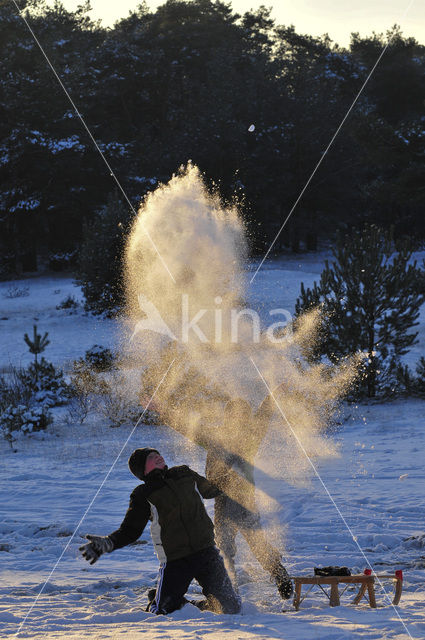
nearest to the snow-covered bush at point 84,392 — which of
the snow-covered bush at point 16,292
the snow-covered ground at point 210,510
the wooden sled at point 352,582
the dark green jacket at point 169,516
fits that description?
the snow-covered ground at point 210,510

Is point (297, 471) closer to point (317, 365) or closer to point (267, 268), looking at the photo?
point (317, 365)

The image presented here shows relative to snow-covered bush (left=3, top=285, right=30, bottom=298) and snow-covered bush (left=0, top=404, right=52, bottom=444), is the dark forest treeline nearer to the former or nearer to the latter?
snow-covered bush (left=3, top=285, right=30, bottom=298)

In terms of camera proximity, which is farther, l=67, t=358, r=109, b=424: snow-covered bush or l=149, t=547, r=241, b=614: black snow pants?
l=67, t=358, r=109, b=424: snow-covered bush

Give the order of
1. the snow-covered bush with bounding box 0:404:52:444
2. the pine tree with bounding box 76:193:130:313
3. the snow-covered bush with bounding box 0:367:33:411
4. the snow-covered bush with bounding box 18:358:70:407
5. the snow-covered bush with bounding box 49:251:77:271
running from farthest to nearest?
the snow-covered bush with bounding box 49:251:77:271
the pine tree with bounding box 76:193:130:313
the snow-covered bush with bounding box 18:358:70:407
the snow-covered bush with bounding box 0:367:33:411
the snow-covered bush with bounding box 0:404:52:444

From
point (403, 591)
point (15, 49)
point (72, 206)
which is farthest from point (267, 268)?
point (403, 591)

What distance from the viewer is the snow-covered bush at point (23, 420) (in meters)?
14.7

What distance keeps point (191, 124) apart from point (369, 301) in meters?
24.9

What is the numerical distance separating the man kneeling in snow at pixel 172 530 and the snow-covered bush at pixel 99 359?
556 inches

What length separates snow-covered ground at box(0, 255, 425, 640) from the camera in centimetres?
559

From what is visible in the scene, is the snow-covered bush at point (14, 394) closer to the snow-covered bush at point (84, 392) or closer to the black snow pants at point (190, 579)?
the snow-covered bush at point (84, 392)

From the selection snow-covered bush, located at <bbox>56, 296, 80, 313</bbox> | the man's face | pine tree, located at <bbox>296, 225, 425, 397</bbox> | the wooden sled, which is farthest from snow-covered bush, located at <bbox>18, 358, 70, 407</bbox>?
snow-covered bush, located at <bbox>56, 296, 80, 313</bbox>

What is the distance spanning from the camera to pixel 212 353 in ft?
61.7

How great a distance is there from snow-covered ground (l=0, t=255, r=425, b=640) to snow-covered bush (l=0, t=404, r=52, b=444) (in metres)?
0.24

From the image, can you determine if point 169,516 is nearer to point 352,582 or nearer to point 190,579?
point 190,579
